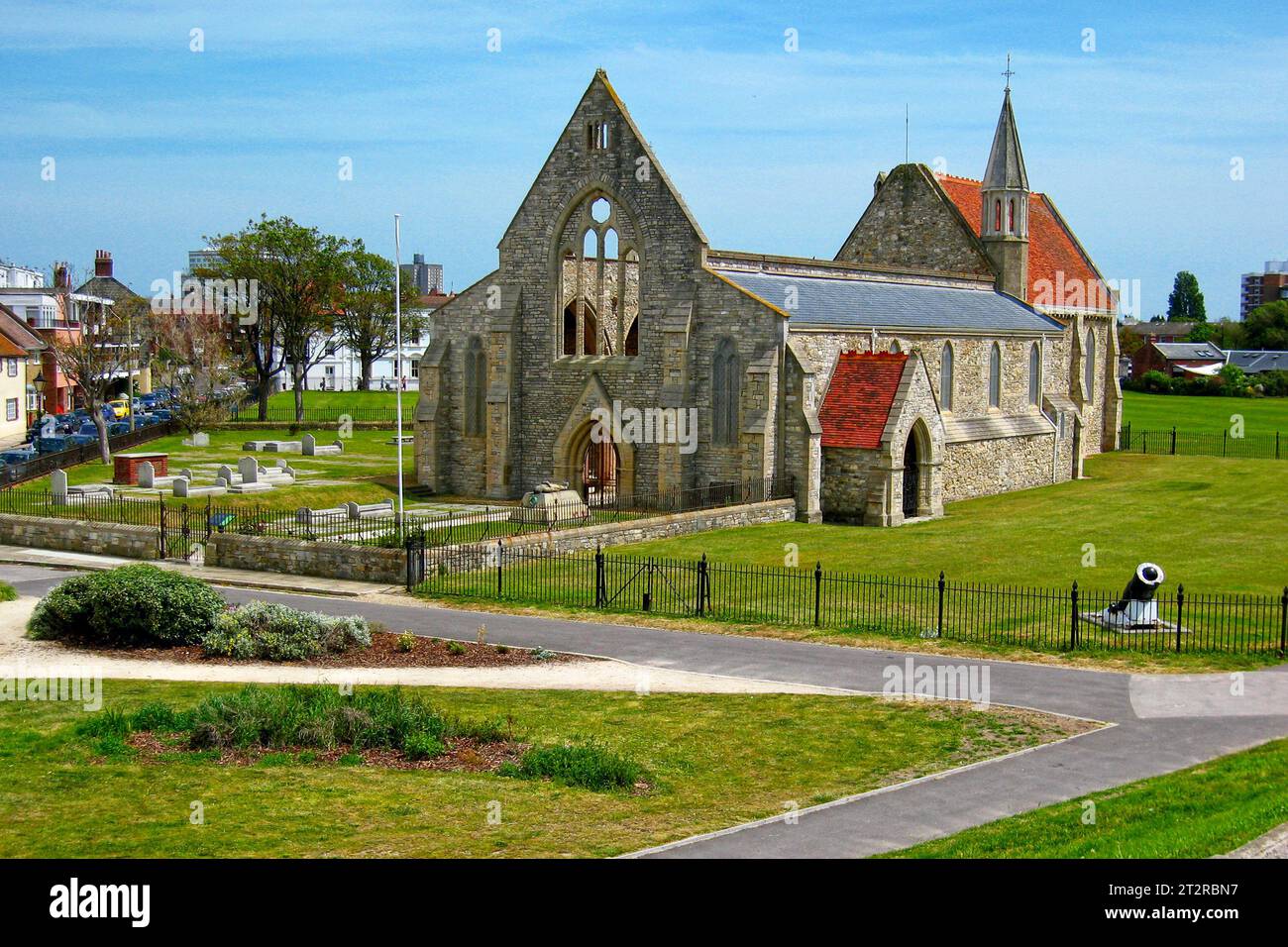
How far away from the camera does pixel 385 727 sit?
746 inches

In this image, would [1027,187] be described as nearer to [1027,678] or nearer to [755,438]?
[755,438]

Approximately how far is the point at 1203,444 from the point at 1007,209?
55.5ft

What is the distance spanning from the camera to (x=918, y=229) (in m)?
61.4

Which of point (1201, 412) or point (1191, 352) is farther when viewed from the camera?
point (1191, 352)

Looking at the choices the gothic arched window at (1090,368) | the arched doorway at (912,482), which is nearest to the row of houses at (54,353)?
the arched doorway at (912,482)

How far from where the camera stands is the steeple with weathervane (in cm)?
5953

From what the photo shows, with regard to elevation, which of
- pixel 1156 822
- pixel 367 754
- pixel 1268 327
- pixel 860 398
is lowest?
pixel 367 754

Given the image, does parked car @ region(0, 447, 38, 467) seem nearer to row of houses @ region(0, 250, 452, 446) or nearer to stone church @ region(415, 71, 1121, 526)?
row of houses @ region(0, 250, 452, 446)

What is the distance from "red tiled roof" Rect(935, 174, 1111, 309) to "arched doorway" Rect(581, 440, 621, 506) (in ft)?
74.4

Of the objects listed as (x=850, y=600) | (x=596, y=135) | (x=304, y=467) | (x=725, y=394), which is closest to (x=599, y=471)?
(x=725, y=394)

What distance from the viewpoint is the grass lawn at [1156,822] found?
41.8 feet

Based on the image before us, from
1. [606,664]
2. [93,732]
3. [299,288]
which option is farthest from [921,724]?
[299,288]
